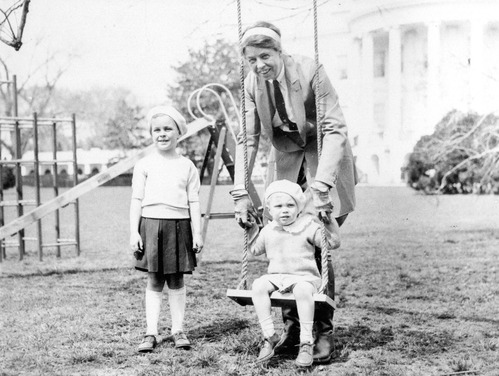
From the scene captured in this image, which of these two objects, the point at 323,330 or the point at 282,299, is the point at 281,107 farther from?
the point at 323,330

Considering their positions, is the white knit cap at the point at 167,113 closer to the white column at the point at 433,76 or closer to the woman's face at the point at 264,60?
the woman's face at the point at 264,60

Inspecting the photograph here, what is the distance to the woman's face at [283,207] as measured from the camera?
3482mm

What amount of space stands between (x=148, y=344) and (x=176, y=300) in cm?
32

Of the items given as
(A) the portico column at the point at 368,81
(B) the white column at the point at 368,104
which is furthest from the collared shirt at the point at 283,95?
(B) the white column at the point at 368,104

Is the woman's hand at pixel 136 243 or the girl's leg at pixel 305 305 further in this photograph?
the woman's hand at pixel 136 243

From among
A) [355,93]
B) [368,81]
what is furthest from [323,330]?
[368,81]

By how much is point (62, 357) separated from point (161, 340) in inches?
23.3

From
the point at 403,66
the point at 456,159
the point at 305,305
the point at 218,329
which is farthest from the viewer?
the point at 403,66

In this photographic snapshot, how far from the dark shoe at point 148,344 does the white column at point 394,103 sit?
13.1 metres

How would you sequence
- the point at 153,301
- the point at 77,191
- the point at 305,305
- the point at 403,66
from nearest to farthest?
the point at 305,305
the point at 153,301
the point at 77,191
the point at 403,66

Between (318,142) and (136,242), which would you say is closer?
(318,142)

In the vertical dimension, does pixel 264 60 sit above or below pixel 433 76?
below

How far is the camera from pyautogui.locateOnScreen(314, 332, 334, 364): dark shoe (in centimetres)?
351

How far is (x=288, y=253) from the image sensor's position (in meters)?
3.49
